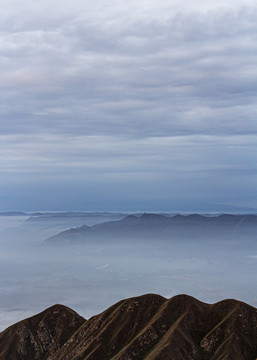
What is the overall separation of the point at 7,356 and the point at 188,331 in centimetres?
7461

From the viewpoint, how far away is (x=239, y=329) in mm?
167125

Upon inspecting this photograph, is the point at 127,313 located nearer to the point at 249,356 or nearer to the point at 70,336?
the point at 70,336

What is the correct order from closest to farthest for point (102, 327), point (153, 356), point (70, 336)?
1. point (153, 356)
2. point (102, 327)
3. point (70, 336)

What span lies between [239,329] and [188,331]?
1674 centimetres

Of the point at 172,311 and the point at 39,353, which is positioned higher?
the point at 172,311

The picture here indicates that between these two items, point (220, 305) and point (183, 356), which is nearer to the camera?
point (183, 356)

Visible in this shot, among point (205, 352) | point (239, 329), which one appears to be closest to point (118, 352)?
point (205, 352)

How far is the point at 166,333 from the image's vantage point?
17112cm

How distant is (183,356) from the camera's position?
160875 mm

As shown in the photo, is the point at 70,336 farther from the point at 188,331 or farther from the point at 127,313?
the point at 188,331

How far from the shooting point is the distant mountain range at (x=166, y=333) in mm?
163000

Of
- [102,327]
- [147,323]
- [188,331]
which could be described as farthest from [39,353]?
[188,331]

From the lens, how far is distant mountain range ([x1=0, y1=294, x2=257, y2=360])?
16300 centimetres

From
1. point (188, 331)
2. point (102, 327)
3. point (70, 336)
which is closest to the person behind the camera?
point (188, 331)
